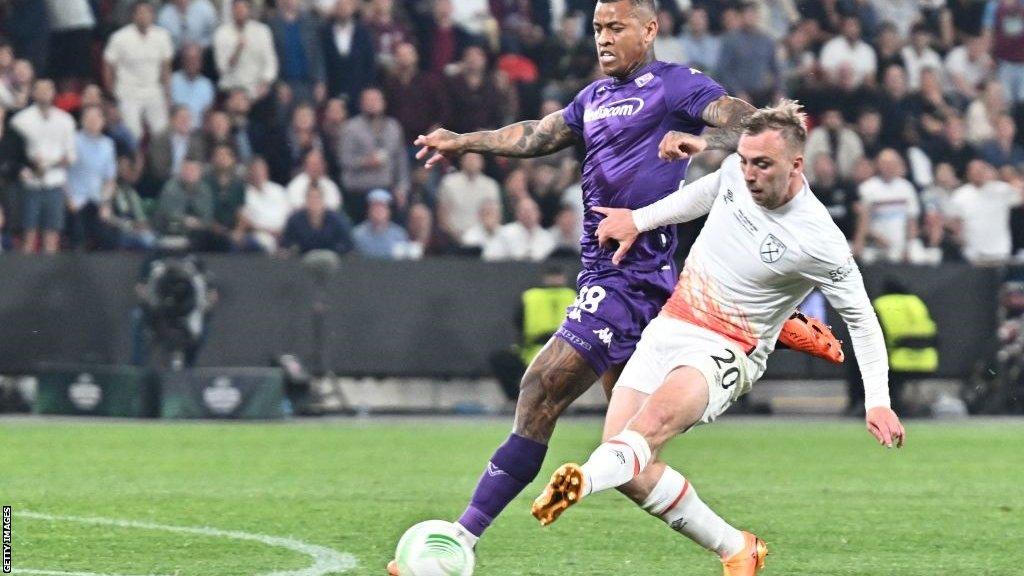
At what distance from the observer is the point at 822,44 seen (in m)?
21.9

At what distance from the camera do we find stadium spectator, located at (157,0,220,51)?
1902cm

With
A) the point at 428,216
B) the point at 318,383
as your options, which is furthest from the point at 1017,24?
the point at 318,383

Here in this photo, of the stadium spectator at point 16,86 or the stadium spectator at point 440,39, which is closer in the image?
the stadium spectator at point 16,86

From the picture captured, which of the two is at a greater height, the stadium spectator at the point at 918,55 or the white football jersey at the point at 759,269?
the white football jersey at the point at 759,269

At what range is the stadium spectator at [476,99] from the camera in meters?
19.4

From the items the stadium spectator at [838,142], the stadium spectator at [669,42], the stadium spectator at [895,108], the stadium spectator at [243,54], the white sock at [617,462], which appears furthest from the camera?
the stadium spectator at [895,108]

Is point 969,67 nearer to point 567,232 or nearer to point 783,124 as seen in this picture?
point 567,232

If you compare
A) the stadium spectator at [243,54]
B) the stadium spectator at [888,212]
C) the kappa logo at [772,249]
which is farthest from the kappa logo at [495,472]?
the stadium spectator at [888,212]

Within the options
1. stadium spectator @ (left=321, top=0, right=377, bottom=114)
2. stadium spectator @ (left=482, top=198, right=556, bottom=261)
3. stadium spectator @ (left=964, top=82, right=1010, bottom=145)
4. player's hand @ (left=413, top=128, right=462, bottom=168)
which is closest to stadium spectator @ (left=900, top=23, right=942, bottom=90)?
stadium spectator @ (left=964, top=82, right=1010, bottom=145)

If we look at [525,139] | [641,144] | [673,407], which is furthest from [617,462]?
[525,139]

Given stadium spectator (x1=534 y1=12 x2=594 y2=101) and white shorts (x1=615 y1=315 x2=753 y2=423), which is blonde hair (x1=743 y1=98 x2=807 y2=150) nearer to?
→ white shorts (x1=615 y1=315 x2=753 y2=423)

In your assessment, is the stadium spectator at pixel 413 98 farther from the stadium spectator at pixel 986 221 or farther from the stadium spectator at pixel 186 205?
the stadium spectator at pixel 986 221

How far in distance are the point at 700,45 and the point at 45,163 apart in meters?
7.46

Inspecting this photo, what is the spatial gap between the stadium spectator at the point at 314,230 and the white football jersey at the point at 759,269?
11.1 meters
